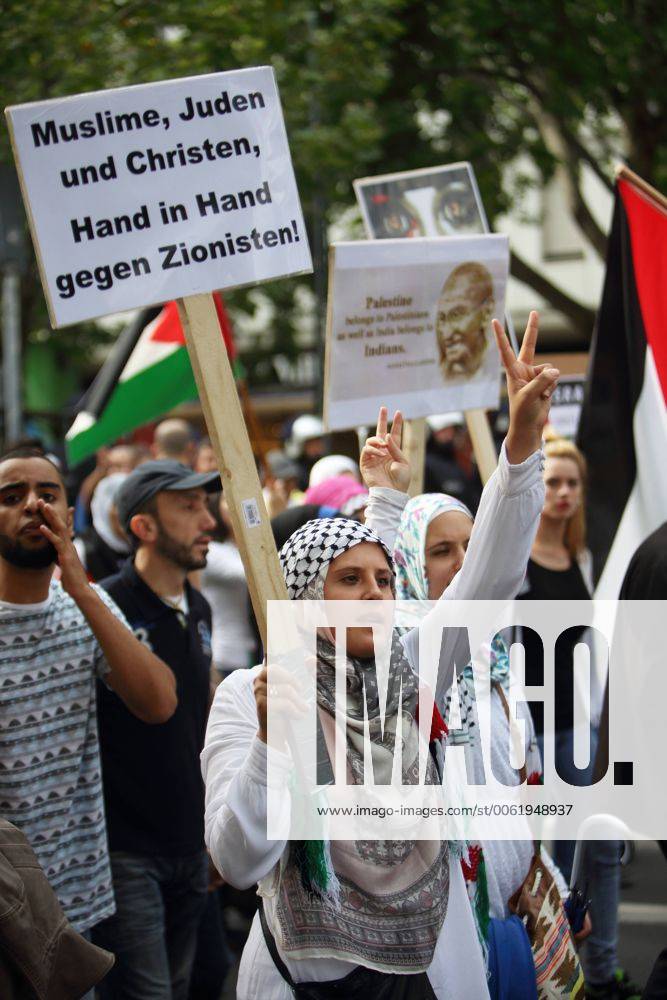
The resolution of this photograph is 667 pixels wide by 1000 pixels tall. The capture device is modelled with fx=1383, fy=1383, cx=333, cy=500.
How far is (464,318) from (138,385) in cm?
408

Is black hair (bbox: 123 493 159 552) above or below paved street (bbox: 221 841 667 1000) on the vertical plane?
above

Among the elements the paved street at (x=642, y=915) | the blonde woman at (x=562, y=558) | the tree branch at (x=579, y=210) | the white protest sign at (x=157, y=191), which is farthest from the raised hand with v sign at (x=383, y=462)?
the tree branch at (x=579, y=210)

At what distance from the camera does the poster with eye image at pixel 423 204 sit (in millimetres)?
5902

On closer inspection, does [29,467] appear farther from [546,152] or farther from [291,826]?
[546,152]

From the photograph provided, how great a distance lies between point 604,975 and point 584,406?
218 centimetres

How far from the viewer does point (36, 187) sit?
3.36 meters

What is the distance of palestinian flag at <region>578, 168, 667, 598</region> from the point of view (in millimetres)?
5023

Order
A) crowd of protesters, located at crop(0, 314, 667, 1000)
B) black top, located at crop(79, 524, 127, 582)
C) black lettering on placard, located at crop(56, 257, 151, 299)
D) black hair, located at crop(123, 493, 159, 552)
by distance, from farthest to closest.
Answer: black top, located at crop(79, 524, 127, 582) < black hair, located at crop(123, 493, 159, 552) < black lettering on placard, located at crop(56, 257, 151, 299) < crowd of protesters, located at crop(0, 314, 667, 1000)

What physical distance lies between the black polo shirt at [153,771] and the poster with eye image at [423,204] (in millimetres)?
2255

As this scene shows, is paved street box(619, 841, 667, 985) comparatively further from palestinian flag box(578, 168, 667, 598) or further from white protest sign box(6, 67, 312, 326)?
white protest sign box(6, 67, 312, 326)

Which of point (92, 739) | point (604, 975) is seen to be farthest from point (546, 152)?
point (92, 739)

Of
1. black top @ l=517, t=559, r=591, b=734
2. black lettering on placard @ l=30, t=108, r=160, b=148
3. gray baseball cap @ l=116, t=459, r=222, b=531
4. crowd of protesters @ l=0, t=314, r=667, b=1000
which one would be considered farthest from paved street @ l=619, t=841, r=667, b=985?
black lettering on placard @ l=30, t=108, r=160, b=148

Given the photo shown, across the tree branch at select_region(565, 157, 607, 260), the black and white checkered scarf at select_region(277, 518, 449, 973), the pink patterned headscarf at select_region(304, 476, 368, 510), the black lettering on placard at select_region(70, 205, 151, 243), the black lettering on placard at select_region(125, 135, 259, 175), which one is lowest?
the tree branch at select_region(565, 157, 607, 260)

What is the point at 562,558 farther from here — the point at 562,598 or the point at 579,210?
the point at 579,210
